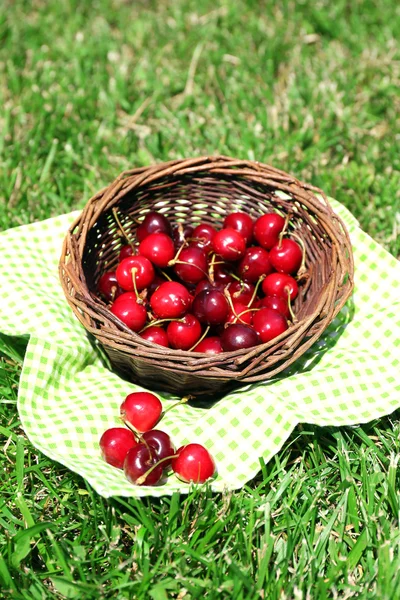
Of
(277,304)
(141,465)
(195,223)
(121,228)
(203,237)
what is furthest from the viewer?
(195,223)

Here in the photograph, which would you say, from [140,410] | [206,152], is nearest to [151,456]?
[140,410]

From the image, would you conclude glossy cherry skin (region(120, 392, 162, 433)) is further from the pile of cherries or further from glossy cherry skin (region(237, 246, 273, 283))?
glossy cherry skin (region(237, 246, 273, 283))

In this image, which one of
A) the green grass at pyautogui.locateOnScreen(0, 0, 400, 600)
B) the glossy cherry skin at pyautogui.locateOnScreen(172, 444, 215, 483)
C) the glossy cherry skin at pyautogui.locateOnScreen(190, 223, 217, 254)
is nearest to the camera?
the green grass at pyautogui.locateOnScreen(0, 0, 400, 600)

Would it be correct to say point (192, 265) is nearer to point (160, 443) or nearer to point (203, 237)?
point (203, 237)

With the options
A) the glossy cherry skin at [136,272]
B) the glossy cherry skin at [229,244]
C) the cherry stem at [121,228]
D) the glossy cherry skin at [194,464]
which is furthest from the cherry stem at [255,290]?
the glossy cherry skin at [194,464]

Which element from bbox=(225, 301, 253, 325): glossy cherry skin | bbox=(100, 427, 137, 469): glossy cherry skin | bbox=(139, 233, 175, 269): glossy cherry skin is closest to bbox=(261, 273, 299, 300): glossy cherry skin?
bbox=(225, 301, 253, 325): glossy cherry skin

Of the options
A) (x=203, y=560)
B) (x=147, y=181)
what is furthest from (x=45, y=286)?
(x=203, y=560)
